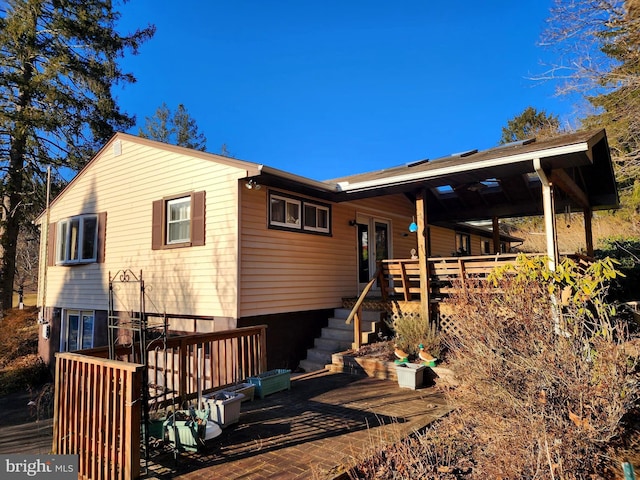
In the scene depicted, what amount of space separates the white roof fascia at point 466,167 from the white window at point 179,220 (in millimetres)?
3485

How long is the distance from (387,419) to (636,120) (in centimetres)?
1372

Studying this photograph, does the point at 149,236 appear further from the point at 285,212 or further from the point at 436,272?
the point at 436,272

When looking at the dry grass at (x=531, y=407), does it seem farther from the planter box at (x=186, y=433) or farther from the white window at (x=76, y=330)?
the white window at (x=76, y=330)

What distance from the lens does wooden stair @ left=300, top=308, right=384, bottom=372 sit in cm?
789

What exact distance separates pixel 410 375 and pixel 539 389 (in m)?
2.84

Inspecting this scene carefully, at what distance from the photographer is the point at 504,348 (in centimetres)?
351

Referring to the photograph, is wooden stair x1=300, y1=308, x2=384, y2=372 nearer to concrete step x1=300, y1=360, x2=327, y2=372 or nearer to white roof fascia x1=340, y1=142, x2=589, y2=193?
concrete step x1=300, y1=360, x2=327, y2=372

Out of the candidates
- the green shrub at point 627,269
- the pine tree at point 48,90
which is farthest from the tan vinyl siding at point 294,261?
the pine tree at point 48,90

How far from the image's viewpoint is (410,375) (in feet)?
19.1

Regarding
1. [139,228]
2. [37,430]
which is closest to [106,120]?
[139,228]

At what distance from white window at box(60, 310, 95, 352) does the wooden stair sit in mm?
6854

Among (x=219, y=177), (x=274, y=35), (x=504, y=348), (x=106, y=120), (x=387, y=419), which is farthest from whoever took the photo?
(x=106, y=120)

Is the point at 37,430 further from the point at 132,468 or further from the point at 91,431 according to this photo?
the point at 132,468

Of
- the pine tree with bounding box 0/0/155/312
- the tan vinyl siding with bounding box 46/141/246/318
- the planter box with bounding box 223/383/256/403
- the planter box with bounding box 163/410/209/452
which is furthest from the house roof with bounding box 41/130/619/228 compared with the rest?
the pine tree with bounding box 0/0/155/312
